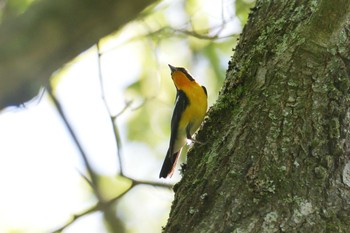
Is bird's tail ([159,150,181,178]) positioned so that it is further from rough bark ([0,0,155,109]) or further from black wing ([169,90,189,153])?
rough bark ([0,0,155,109])

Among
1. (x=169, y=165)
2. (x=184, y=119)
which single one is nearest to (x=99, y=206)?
(x=169, y=165)

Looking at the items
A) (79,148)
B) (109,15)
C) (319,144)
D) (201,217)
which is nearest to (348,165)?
(319,144)

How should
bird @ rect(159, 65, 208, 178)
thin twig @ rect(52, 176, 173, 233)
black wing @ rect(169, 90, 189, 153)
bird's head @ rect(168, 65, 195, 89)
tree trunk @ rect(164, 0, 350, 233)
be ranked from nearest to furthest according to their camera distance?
tree trunk @ rect(164, 0, 350, 233) < thin twig @ rect(52, 176, 173, 233) < bird @ rect(159, 65, 208, 178) < black wing @ rect(169, 90, 189, 153) < bird's head @ rect(168, 65, 195, 89)

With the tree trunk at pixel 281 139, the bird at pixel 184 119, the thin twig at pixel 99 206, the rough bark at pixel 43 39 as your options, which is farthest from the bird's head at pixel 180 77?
the rough bark at pixel 43 39

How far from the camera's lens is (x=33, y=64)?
1.73 meters

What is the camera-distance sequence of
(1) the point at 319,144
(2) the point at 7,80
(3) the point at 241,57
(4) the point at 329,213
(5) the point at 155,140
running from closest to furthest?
(2) the point at 7,80, (4) the point at 329,213, (1) the point at 319,144, (3) the point at 241,57, (5) the point at 155,140

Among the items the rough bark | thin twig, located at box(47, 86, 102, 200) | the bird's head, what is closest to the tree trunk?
the rough bark

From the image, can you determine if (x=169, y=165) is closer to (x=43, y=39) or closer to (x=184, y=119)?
(x=184, y=119)

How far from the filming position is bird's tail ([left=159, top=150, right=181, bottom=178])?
427cm

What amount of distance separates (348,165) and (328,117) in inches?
8.5

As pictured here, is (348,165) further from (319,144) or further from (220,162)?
(220,162)

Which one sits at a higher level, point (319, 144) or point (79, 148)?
point (79, 148)

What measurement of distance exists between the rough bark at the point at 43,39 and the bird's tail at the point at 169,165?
8.06 ft

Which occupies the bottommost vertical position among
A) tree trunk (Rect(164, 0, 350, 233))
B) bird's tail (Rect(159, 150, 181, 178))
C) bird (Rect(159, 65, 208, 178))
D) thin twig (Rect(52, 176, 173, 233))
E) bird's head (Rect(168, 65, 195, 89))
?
tree trunk (Rect(164, 0, 350, 233))
